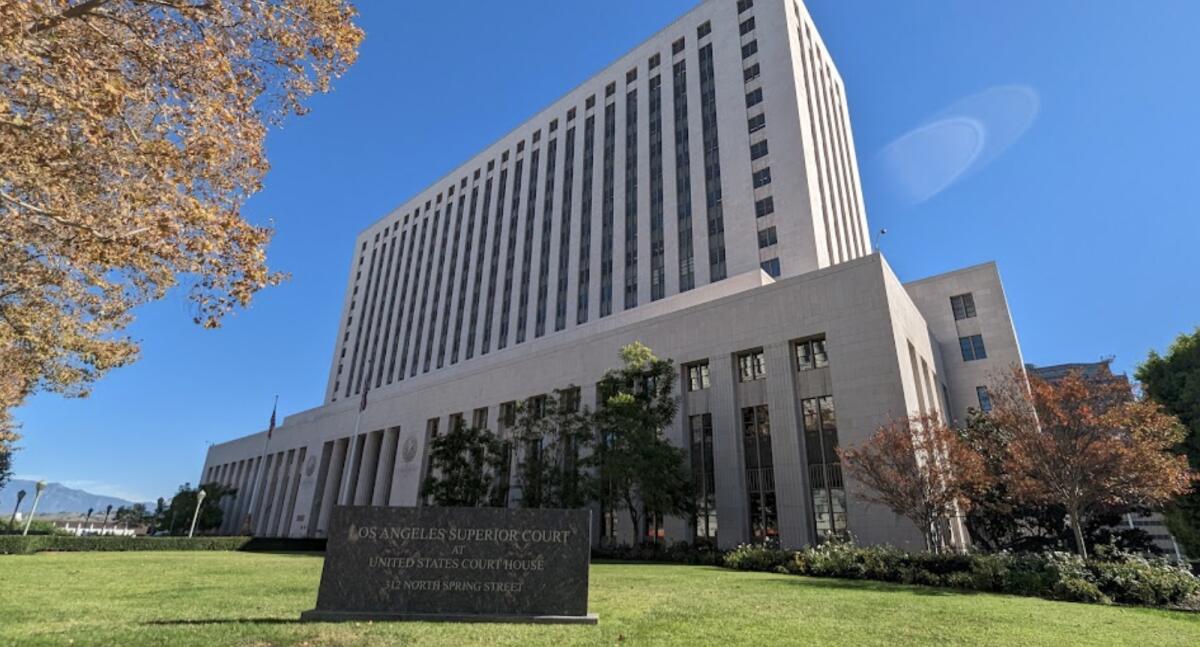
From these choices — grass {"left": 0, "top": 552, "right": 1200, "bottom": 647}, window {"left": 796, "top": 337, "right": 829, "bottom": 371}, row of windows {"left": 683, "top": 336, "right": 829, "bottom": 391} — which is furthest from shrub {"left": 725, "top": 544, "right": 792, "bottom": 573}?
window {"left": 796, "top": 337, "right": 829, "bottom": 371}

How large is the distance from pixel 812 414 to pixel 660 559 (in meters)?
9.82

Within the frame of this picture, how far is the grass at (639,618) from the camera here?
754 cm

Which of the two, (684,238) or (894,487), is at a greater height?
(684,238)

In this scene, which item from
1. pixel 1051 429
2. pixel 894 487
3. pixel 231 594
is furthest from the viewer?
pixel 894 487

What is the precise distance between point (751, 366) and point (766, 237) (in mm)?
15107

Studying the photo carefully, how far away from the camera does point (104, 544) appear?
31.0 meters

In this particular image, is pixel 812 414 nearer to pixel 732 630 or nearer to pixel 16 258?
pixel 732 630

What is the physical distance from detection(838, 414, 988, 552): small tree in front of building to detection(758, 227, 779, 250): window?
73.0 ft

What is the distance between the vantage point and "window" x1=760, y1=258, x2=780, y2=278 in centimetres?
3969

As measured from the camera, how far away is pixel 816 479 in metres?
25.7

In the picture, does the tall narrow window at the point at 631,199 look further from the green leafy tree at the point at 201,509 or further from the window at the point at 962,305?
the green leafy tree at the point at 201,509

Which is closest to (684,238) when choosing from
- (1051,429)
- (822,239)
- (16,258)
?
(822,239)

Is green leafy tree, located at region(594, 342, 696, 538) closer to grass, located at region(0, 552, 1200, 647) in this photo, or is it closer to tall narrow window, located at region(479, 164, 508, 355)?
grass, located at region(0, 552, 1200, 647)

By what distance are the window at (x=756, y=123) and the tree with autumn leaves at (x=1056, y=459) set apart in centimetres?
2989
